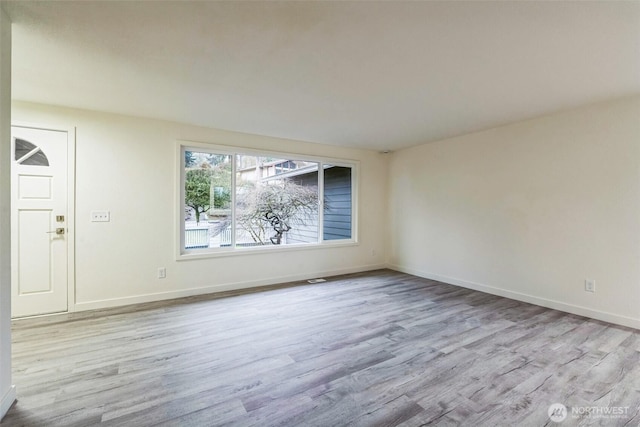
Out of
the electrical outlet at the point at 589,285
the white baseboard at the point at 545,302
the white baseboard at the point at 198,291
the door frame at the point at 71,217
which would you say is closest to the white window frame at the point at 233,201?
the white baseboard at the point at 198,291

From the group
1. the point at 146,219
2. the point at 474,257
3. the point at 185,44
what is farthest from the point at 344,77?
the point at 474,257

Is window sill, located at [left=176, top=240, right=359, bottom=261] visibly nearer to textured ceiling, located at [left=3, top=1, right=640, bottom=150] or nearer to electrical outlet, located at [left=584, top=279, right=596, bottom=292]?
textured ceiling, located at [left=3, top=1, right=640, bottom=150]

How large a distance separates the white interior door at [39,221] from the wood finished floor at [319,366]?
347mm

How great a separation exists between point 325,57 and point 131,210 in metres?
3.05

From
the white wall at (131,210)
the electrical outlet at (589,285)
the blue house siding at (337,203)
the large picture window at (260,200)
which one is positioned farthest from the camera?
the blue house siding at (337,203)

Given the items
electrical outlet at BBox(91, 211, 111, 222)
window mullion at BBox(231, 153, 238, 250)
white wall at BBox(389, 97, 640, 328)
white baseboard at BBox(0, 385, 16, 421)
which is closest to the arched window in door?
electrical outlet at BBox(91, 211, 111, 222)

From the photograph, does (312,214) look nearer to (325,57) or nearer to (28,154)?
(325,57)

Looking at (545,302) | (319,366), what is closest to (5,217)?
(319,366)

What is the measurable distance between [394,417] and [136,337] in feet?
7.88

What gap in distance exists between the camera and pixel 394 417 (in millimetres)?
1670

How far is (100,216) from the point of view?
341 cm

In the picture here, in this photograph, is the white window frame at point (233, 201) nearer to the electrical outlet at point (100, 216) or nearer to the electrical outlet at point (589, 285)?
the electrical outlet at point (100, 216)

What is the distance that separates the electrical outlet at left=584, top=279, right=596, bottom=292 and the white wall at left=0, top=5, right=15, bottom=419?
5.15 meters

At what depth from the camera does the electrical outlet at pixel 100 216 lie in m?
3.38
